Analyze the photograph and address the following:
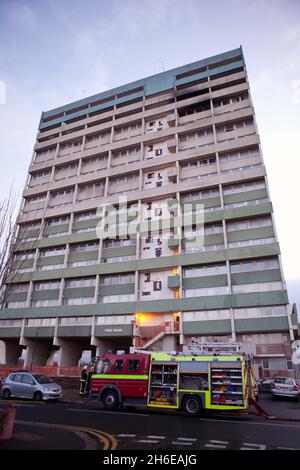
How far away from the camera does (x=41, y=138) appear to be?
2053 inches

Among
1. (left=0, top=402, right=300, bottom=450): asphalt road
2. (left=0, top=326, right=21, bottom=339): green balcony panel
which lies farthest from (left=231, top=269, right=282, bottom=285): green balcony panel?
(left=0, top=326, right=21, bottom=339): green balcony panel

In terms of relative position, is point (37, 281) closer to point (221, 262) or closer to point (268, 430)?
point (221, 262)

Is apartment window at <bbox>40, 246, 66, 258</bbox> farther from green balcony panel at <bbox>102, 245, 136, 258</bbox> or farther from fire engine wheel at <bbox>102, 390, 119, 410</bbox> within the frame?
fire engine wheel at <bbox>102, 390, 119, 410</bbox>

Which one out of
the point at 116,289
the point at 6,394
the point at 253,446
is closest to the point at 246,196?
the point at 116,289

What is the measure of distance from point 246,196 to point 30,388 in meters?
28.0

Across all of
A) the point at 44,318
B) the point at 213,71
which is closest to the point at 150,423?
the point at 44,318

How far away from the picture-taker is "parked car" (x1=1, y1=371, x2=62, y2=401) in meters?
17.2

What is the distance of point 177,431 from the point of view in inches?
379

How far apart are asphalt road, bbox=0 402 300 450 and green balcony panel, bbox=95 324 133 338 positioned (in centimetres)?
1891

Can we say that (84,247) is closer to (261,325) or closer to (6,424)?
(261,325)

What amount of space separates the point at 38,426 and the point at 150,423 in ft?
13.2

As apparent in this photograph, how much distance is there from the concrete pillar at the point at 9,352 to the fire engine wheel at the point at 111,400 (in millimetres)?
30443

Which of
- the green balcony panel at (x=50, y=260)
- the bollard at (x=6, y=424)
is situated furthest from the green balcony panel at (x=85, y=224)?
the bollard at (x=6, y=424)

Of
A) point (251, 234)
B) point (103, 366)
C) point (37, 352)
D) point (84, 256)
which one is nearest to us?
point (103, 366)
